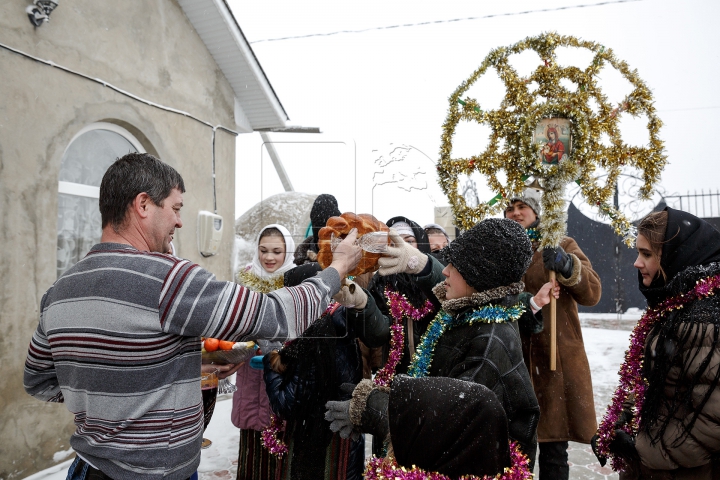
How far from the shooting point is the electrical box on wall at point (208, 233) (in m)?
5.66

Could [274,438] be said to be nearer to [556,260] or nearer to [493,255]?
[493,255]

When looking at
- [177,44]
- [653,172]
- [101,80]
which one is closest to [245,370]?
[653,172]

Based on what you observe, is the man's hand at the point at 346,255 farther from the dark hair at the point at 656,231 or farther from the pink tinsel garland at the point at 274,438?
the dark hair at the point at 656,231

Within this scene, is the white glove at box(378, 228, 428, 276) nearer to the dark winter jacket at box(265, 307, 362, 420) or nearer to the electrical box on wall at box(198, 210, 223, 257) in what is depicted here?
the dark winter jacket at box(265, 307, 362, 420)

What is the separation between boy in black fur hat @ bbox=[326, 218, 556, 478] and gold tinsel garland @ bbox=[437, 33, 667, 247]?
4.22 ft

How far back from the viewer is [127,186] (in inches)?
58.7

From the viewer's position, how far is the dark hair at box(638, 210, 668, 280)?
6.70 feet

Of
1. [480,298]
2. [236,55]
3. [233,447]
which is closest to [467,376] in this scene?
[480,298]

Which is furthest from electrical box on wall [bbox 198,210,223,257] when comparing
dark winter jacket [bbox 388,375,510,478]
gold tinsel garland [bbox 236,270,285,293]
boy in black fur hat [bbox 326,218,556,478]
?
dark winter jacket [bbox 388,375,510,478]

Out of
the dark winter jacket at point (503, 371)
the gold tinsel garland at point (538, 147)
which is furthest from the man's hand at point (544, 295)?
the dark winter jacket at point (503, 371)

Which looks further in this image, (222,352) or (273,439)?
(273,439)

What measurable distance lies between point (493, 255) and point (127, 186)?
1273 millimetres

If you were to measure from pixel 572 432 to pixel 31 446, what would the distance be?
4124 mm

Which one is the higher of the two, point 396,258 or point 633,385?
point 396,258
